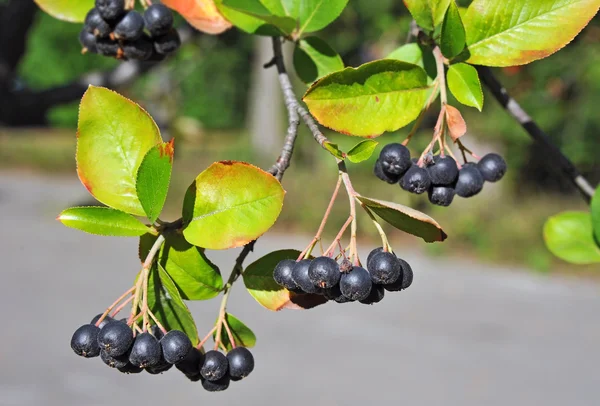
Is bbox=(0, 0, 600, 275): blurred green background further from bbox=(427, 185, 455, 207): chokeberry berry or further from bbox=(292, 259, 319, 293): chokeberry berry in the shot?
bbox=(292, 259, 319, 293): chokeberry berry

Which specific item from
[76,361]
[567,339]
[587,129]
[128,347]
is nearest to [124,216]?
[128,347]

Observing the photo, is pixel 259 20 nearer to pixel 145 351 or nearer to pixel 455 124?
pixel 455 124

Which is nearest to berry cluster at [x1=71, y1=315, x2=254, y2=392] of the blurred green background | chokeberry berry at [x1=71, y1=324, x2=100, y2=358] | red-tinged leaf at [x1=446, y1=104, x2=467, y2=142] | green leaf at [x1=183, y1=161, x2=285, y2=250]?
chokeberry berry at [x1=71, y1=324, x2=100, y2=358]

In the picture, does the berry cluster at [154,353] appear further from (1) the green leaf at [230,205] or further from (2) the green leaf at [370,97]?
(2) the green leaf at [370,97]

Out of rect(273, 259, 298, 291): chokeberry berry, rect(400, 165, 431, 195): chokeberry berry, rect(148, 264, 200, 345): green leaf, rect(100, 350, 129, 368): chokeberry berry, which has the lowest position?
rect(100, 350, 129, 368): chokeberry berry

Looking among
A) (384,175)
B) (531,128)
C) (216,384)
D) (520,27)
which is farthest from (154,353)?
(531,128)

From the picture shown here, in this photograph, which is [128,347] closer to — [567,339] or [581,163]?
[567,339]
